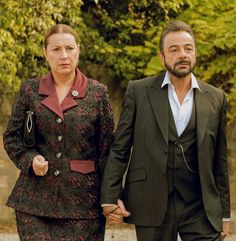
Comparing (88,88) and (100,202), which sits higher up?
(88,88)

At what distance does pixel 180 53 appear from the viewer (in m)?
4.70

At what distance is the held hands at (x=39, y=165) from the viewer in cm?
471

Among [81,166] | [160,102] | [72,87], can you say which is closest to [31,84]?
[72,87]

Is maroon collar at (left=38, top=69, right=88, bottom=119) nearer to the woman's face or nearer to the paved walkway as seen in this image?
the woman's face

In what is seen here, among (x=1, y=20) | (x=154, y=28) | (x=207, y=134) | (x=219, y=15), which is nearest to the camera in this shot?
(x=207, y=134)

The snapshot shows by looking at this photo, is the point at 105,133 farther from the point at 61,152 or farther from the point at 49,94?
the point at 49,94

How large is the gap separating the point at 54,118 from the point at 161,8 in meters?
4.88

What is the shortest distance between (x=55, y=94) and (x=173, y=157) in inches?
32.5

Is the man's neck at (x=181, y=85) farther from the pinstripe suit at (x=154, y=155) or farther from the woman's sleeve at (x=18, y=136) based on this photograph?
the woman's sleeve at (x=18, y=136)

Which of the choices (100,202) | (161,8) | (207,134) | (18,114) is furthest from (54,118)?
(161,8)

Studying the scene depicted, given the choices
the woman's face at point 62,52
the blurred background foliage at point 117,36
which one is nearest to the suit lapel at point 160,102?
the woman's face at point 62,52

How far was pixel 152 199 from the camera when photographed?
4.74m

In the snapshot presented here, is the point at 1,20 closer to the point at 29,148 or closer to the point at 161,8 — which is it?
the point at 161,8

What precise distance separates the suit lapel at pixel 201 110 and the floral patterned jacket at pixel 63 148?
56 cm
